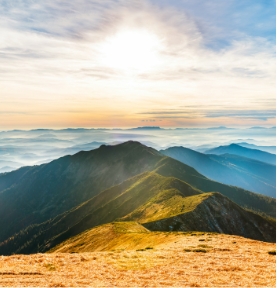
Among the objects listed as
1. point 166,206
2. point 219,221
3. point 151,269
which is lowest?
point 219,221

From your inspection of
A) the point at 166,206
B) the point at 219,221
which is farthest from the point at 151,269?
the point at 166,206

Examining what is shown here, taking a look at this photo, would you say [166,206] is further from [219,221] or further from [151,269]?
[151,269]

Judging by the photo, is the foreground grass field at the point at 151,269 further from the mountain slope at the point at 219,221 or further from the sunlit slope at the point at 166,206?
the sunlit slope at the point at 166,206

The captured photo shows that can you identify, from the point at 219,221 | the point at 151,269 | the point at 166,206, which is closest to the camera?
the point at 151,269

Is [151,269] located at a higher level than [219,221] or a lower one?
higher

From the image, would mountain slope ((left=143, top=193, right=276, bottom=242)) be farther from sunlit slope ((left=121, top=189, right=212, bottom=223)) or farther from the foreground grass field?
the foreground grass field

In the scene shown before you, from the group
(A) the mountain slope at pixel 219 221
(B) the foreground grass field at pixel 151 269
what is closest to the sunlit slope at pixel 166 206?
(A) the mountain slope at pixel 219 221

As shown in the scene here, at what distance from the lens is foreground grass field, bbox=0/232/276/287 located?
26781 millimetres

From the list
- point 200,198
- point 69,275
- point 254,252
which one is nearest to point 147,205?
point 200,198

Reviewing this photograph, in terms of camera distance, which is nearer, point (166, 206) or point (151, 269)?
point (151, 269)

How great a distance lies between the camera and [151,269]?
31750mm

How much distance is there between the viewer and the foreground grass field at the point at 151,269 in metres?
26.8

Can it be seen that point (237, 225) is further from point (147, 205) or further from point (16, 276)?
point (16, 276)

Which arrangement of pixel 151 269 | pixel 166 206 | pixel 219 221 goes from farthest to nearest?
1. pixel 166 206
2. pixel 219 221
3. pixel 151 269
